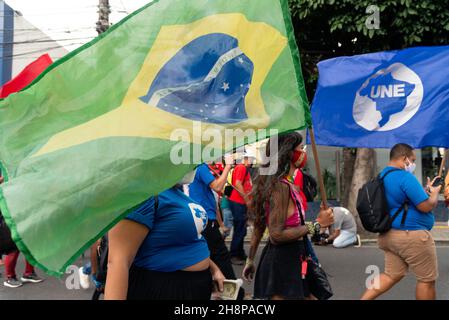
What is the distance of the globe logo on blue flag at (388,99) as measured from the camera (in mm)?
4844

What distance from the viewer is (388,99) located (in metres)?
4.93

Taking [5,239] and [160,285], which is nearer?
[160,285]

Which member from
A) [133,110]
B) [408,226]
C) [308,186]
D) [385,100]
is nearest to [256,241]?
[408,226]

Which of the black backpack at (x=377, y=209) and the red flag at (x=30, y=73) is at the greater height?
the red flag at (x=30, y=73)

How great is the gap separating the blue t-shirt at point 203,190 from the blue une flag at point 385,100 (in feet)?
4.59

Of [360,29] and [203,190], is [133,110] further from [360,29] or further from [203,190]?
[360,29]

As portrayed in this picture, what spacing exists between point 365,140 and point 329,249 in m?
4.65

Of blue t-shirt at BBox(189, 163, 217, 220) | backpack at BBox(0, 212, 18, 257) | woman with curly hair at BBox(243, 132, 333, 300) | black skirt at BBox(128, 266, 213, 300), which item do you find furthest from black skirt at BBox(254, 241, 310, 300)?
backpack at BBox(0, 212, 18, 257)

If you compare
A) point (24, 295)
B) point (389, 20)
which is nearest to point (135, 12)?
point (24, 295)

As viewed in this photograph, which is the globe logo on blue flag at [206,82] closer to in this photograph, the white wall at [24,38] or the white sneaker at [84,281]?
the white sneaker at [84,281]

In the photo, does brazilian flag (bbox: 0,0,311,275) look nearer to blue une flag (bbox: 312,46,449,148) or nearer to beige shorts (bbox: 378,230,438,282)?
blue une flag (bbox: 312,46,449,148)

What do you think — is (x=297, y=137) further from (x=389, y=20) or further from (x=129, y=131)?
(x=389, y=20)

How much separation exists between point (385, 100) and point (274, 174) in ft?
5.56

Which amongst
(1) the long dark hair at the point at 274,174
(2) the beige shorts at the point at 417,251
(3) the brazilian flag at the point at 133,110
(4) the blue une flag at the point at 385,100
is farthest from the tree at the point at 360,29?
(3) the brazilian flag at the point at 133,110
